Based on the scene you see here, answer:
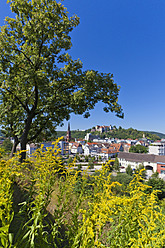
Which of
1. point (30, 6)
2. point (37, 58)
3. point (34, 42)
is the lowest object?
point (37, 58)

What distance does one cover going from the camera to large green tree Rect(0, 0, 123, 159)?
5965mm

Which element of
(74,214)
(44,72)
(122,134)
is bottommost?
(122,134)

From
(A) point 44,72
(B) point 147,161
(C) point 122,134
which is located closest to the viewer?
(A) point 44,72

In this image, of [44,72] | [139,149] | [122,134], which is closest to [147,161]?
[139,149]

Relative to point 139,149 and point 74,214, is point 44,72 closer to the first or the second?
point 74,214

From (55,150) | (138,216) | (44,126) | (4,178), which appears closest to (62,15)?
(44,126)

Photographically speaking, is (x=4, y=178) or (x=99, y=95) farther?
(x=99, y=95)

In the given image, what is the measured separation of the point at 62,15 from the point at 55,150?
7.74 m

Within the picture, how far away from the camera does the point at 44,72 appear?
6.74 metres

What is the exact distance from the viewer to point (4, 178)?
136cm

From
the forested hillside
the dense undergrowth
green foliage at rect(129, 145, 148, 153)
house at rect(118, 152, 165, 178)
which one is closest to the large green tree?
the dense undergrowth

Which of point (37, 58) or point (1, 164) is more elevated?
point (37, 58)

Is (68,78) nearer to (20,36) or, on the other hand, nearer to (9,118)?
(20,36)

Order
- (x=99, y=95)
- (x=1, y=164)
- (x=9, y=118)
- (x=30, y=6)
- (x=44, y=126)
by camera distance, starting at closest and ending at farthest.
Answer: (x=1, y=164) → (x=30, y=6) → (x=99, y=95) → (x=9, y=118) → (x=44, y=126)
